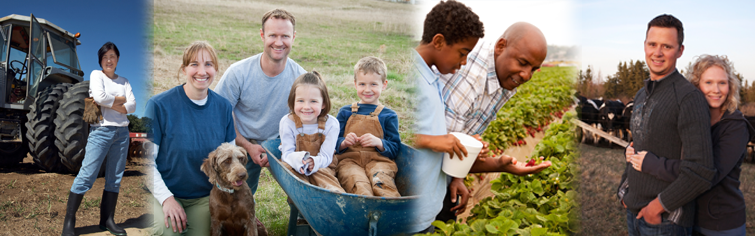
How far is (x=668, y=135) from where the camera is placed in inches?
76.4

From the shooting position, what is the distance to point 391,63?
164cm

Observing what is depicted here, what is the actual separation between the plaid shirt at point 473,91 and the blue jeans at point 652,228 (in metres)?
0.94

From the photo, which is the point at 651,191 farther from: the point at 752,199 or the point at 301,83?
the point at 301,83

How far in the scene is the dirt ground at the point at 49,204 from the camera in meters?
3.59

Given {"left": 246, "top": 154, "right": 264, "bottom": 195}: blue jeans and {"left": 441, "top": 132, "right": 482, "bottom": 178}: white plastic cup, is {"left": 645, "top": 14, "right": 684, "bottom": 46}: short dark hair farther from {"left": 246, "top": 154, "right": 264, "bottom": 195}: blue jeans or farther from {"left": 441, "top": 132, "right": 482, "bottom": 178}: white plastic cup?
{"left": 246, "top": 154, "right": 264, "bottom": 195}: blue jeans

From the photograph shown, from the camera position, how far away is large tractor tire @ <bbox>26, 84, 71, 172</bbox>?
3.76 meters

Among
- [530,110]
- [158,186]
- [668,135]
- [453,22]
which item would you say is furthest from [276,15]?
[530,110]

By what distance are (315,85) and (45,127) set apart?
11.1ft

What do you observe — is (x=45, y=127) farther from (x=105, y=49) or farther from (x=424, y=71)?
(x=424, y=71)

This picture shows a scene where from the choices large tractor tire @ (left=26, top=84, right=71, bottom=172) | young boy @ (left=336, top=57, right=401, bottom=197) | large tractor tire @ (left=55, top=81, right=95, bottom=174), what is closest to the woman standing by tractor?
large tractor tire @ (left=55, top=81, right=95, bottom=174)

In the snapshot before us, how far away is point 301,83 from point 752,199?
2.15 m

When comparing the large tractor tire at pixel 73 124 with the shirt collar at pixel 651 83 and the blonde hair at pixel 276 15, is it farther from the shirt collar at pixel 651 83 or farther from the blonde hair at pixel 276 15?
the shirt collar at pixel 651 83

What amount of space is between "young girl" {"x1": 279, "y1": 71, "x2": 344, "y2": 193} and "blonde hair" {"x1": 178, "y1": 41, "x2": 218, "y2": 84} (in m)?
0.42

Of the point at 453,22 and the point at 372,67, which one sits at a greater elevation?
the point at 453,22
